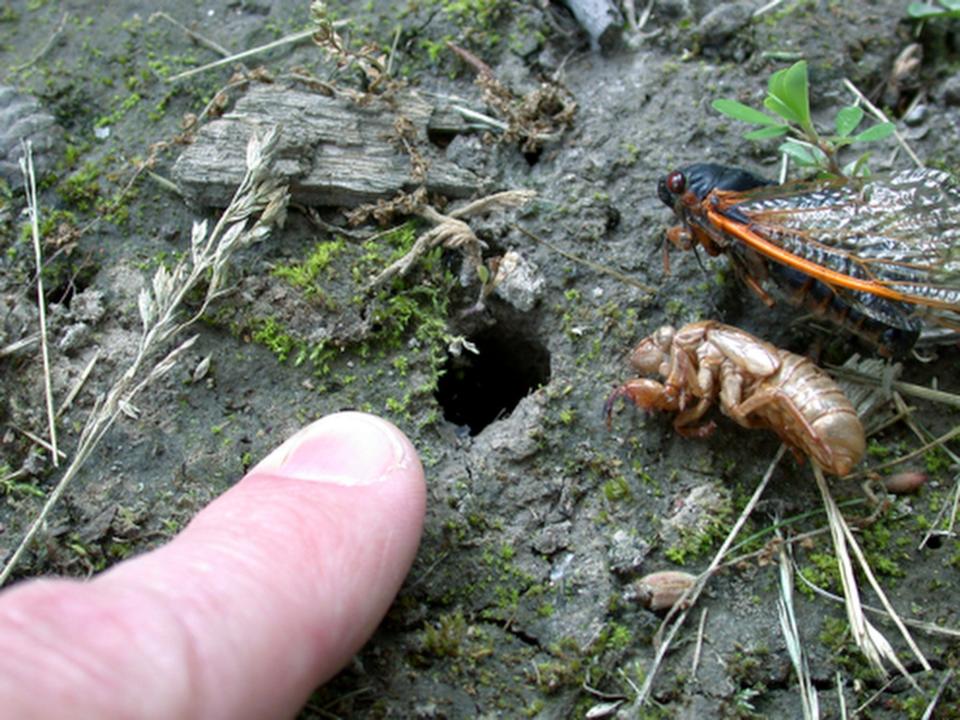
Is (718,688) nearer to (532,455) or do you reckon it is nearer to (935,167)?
(532,455)

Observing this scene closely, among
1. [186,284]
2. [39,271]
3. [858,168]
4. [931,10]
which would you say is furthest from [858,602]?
[39,271]

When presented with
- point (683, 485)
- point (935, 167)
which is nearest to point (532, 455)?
point (683, 485)

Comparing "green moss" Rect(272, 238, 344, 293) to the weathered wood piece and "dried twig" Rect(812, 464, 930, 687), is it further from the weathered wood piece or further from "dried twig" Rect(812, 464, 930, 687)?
"dried twig" Rect(812, 464, 930, 687)

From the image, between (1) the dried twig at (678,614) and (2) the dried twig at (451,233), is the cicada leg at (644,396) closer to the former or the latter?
(1) the dried twig at (678,614)

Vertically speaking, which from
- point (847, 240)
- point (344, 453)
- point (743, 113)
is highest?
point (743, 113)

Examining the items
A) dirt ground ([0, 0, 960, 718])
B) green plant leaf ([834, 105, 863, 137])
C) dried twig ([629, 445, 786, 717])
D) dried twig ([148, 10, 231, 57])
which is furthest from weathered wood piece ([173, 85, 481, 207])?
dried twig ([629, 445, 786, 717])

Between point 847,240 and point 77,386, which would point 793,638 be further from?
point 77,386
